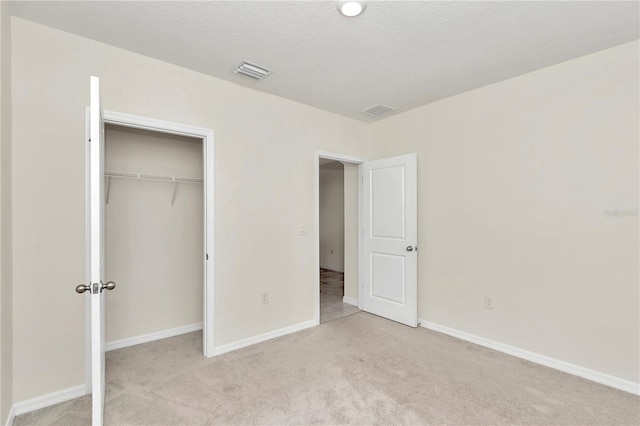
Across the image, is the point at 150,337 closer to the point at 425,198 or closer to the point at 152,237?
the point at 152,237

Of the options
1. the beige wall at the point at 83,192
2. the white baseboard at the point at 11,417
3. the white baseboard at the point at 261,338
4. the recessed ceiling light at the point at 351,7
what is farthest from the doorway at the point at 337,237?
the white baseboard at the point at 11,417

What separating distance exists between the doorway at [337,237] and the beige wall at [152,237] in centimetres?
147

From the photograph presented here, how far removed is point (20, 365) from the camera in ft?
6.80

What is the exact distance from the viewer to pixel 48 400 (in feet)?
7.06

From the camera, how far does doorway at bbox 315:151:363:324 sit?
13.2ft

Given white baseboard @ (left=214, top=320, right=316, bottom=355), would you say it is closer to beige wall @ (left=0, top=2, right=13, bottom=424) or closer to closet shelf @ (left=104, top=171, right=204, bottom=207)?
beige wall @ (left=0, top=2, right=13, bottom=424)

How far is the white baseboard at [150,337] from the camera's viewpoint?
3.06 metres

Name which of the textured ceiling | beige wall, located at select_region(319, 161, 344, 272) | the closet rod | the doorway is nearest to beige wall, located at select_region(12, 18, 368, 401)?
the textured ceiling

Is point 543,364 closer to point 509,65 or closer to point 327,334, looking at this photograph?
point 327,334

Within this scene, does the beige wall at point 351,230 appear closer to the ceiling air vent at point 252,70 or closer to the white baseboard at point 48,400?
the ceiling air vent at point 252,70

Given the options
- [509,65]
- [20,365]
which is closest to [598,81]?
[509,65]

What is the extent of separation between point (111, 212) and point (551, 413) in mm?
3988

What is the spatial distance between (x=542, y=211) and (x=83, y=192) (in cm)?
372

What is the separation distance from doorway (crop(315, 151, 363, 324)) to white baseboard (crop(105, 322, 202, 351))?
4.81 feet
